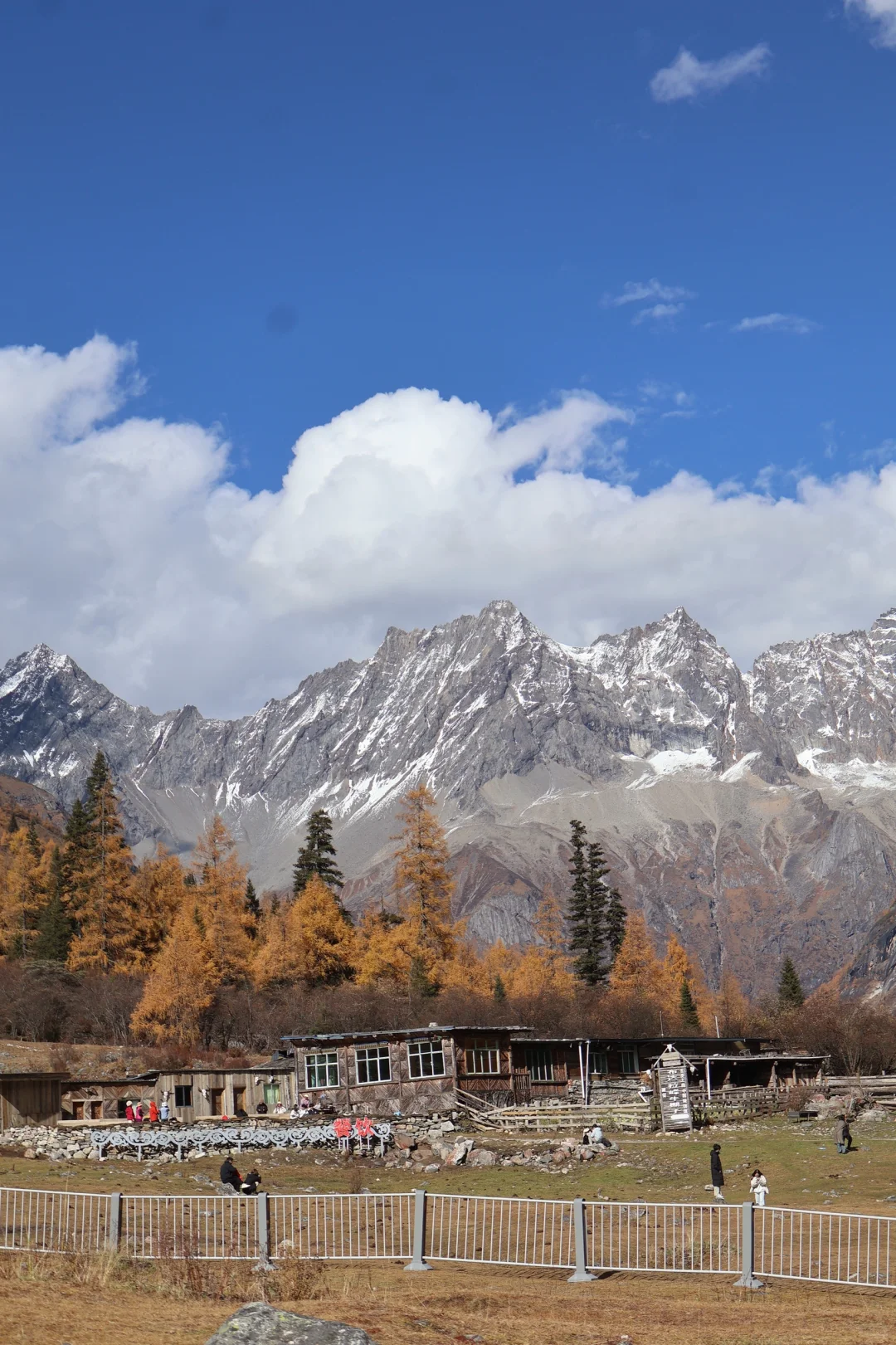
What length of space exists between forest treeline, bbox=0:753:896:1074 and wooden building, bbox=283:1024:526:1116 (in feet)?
49.5

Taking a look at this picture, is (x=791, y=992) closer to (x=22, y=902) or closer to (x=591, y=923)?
(x=591, y=923)

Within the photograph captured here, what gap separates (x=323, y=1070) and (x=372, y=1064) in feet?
7.66

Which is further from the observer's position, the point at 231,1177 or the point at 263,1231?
the point at 231,1177

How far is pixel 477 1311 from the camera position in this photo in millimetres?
16609

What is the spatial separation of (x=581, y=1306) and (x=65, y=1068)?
183 ft

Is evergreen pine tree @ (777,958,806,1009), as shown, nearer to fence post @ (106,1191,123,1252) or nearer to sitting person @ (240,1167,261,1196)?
sitting person @ (240,1167,261,1196)

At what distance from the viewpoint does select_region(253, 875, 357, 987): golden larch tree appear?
8450 cm

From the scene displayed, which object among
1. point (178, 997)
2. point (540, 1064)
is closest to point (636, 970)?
point (540, 1064)

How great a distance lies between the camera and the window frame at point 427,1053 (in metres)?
59.5

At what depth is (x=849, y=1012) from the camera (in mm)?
89875

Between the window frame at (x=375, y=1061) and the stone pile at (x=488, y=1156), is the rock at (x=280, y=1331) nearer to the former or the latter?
the stone pile at (x=488, y=1156)

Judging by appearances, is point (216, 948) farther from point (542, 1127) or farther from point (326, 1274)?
point (326, 1274)

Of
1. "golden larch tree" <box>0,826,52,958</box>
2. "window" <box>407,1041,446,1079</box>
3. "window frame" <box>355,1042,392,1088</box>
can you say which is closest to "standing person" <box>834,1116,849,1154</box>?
"window" <box>407,1041,446,1079</box>

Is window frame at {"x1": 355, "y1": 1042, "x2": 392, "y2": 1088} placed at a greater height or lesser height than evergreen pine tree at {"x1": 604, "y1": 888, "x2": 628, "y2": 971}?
lesser
